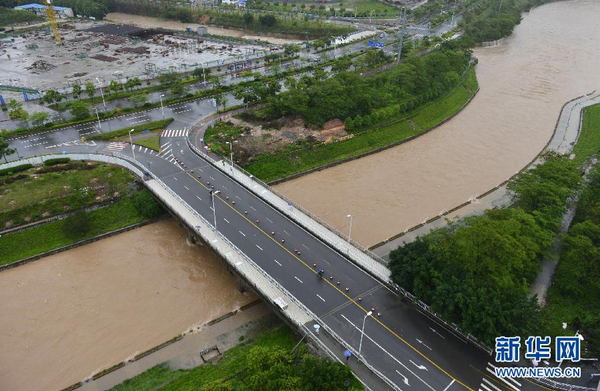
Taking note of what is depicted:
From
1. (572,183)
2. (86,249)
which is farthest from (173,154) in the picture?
(572,183)

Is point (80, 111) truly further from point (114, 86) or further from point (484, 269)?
point (484, 269)

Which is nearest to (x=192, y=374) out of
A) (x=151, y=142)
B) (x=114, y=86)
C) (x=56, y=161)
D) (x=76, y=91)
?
(x=56, y=161)

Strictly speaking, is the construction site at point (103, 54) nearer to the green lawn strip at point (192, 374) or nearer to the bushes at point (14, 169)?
the bushes at point (14, 169)

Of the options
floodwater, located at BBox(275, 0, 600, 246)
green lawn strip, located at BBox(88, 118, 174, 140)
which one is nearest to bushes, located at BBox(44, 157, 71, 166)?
green lawn strip, located at BBox(88, 118, 174, 140)

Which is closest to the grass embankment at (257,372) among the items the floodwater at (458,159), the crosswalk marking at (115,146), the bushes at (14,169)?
the floodwater at (458,159)

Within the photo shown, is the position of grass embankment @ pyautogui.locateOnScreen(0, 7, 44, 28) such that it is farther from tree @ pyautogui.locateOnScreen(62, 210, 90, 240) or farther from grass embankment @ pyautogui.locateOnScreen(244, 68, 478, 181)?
grass embankment @ pyautogui.locateOnScreen(244, 68, 478, 181)

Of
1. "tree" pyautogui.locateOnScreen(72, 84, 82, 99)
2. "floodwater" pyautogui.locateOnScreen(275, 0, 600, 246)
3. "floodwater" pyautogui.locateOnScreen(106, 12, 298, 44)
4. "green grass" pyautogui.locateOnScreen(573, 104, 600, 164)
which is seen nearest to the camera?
"floodwater" pyautogui.locateOnScreen(275, 0, 600, 246)
